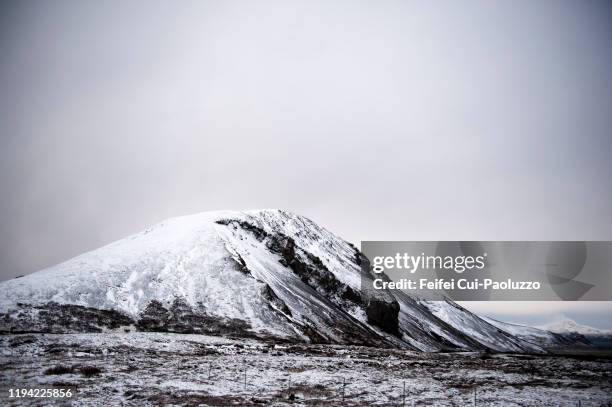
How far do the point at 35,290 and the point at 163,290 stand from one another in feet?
56.8

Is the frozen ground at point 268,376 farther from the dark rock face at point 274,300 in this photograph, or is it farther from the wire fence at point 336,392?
the dark rock face at point 274,300

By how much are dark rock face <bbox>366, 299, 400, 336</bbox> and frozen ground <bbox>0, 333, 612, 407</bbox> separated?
169 ft

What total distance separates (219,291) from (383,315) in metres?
39.0

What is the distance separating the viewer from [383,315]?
9638cm

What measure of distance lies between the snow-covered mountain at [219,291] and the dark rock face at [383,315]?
0.69ft

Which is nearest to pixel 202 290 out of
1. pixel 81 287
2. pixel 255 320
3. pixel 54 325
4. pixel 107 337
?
pixel 255 320

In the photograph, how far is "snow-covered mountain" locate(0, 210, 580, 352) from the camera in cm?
6128

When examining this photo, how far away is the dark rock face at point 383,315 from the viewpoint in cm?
9531

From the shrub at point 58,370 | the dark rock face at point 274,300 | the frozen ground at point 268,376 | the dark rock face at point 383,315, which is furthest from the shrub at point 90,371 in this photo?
the dark rock face at point 383,315

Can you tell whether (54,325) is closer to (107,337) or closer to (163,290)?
(107,337)

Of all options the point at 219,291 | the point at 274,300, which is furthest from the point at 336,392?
the point at 219,291

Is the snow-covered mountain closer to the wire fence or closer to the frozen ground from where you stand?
the frozen ground

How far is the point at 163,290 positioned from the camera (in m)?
71.6

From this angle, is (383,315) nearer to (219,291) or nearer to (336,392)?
(219,291)
